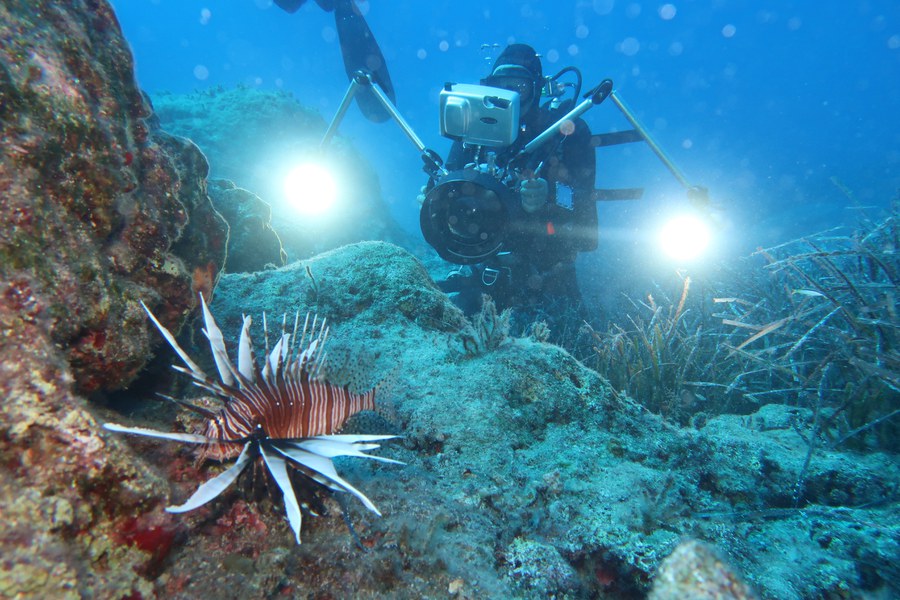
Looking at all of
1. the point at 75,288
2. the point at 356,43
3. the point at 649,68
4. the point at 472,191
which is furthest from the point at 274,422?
the point at 649,68

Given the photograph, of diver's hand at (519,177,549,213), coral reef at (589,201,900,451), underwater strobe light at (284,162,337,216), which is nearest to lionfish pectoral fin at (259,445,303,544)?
coral reef at (589,201,900,451)

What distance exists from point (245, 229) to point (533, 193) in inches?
122

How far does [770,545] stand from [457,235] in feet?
10.6

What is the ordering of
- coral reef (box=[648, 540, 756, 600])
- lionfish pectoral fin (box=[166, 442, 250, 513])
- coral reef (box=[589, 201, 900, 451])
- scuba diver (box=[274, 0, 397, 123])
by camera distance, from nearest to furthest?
coral reef (box=[648, 540, 756, 600])
lionfish pectoral fin (box=[166, 442, 250, 513])
coral reef (box=[589, 201, 900, 451])
scuba diver (box=[274, 0, 397, 123])

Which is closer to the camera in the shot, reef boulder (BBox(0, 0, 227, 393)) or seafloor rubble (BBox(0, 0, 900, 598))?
seafloor rubble (BBox(0, 0, 900, 598))

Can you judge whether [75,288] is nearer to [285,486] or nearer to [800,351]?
[285,486]

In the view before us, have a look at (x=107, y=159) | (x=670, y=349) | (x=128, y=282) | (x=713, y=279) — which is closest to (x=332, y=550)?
(x=128, y=282)

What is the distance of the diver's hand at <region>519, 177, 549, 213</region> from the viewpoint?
4.11m

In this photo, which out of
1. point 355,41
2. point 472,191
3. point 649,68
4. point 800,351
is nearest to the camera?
point 800,351

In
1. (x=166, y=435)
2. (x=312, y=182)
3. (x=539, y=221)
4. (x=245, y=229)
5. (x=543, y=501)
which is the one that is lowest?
(x=543, y=501)

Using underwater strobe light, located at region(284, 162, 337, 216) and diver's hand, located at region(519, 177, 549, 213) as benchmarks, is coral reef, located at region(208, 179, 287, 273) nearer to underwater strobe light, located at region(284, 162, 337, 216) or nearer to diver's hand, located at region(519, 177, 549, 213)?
underwater strobe light, located at region(284, 162, 337, 216)

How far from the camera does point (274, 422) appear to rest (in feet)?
4.18

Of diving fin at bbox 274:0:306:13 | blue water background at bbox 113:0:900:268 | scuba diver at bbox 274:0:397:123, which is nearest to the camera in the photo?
diving fin at bbox 274:0:306:13

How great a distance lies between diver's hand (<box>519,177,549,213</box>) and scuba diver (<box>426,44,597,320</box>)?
0.13 meters
